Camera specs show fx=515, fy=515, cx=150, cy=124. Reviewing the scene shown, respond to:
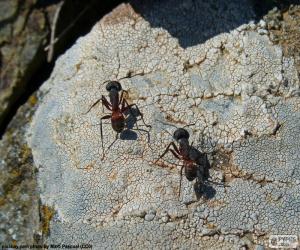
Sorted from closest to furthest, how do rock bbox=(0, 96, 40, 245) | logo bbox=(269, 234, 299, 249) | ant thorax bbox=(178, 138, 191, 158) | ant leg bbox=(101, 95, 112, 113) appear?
1. logo bbox=(269, 234, 299, 249)
2. ant thorax bbox=(178, 138, 191, 158)
3. ant leg bbox=(101, 95, 112, 113)
4. rock bbox=(0, 96, 40, 245)

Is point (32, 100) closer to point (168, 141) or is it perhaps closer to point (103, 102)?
point (103, 102)

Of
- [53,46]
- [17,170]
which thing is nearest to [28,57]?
[53,46]

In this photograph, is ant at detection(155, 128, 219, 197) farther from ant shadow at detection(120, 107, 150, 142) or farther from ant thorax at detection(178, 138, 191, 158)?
ant shadow at detection(120, 107, 150, 142)

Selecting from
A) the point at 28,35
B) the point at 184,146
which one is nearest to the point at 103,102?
the point at 184,146

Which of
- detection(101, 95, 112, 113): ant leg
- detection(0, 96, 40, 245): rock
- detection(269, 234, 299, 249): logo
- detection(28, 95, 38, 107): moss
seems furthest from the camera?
detection(28, 95, 38, 107): moss

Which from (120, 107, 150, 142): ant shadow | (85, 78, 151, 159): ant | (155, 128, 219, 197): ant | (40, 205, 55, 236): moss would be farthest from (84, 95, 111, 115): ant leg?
(40, 205, 55, 236): moss

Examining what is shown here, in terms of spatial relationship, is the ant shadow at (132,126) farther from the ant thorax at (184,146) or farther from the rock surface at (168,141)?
the ant thorax at (184,146)
